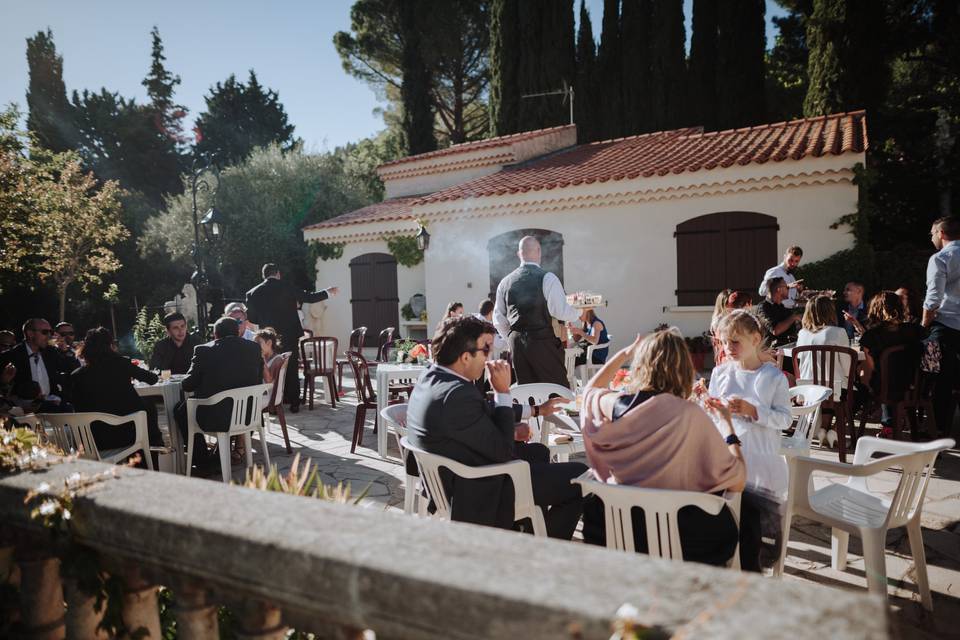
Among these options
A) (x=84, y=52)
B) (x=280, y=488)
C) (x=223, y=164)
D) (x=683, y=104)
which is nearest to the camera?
(x=280, y=488)

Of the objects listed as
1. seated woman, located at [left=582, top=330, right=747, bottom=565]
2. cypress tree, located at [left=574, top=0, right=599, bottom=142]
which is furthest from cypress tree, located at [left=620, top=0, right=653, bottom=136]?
seated woman, located at [left=582, top=330, right=747, bottom=565]

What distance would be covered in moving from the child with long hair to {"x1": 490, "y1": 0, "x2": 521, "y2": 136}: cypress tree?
17.9m

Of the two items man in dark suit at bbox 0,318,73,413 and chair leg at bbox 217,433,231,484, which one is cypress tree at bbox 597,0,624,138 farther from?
chair leg at bbox 217,433,231,484

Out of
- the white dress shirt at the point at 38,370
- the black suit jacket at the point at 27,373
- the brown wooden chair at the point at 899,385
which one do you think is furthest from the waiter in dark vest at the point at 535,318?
the white dress shirt at the point at 38,370

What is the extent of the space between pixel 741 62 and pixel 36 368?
66.8ft

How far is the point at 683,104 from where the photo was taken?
20.4m

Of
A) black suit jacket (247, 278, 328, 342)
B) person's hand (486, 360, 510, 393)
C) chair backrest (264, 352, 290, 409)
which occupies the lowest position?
chair backrest (264, 352, 290, 409)

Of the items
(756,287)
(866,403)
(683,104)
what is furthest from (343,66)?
(866,403)

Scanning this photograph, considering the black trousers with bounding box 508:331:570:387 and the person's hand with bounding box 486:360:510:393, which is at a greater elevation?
the person's hand with bounding box 486:360:510:393

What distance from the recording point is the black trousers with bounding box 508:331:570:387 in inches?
223

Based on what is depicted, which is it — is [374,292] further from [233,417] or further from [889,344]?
[889,344]

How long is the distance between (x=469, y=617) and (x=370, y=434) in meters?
6.06

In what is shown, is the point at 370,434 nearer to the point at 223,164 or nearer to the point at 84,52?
the point at 84,52

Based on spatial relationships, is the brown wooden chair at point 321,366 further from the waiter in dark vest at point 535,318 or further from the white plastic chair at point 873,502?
the white plastic chair at point 873,502
